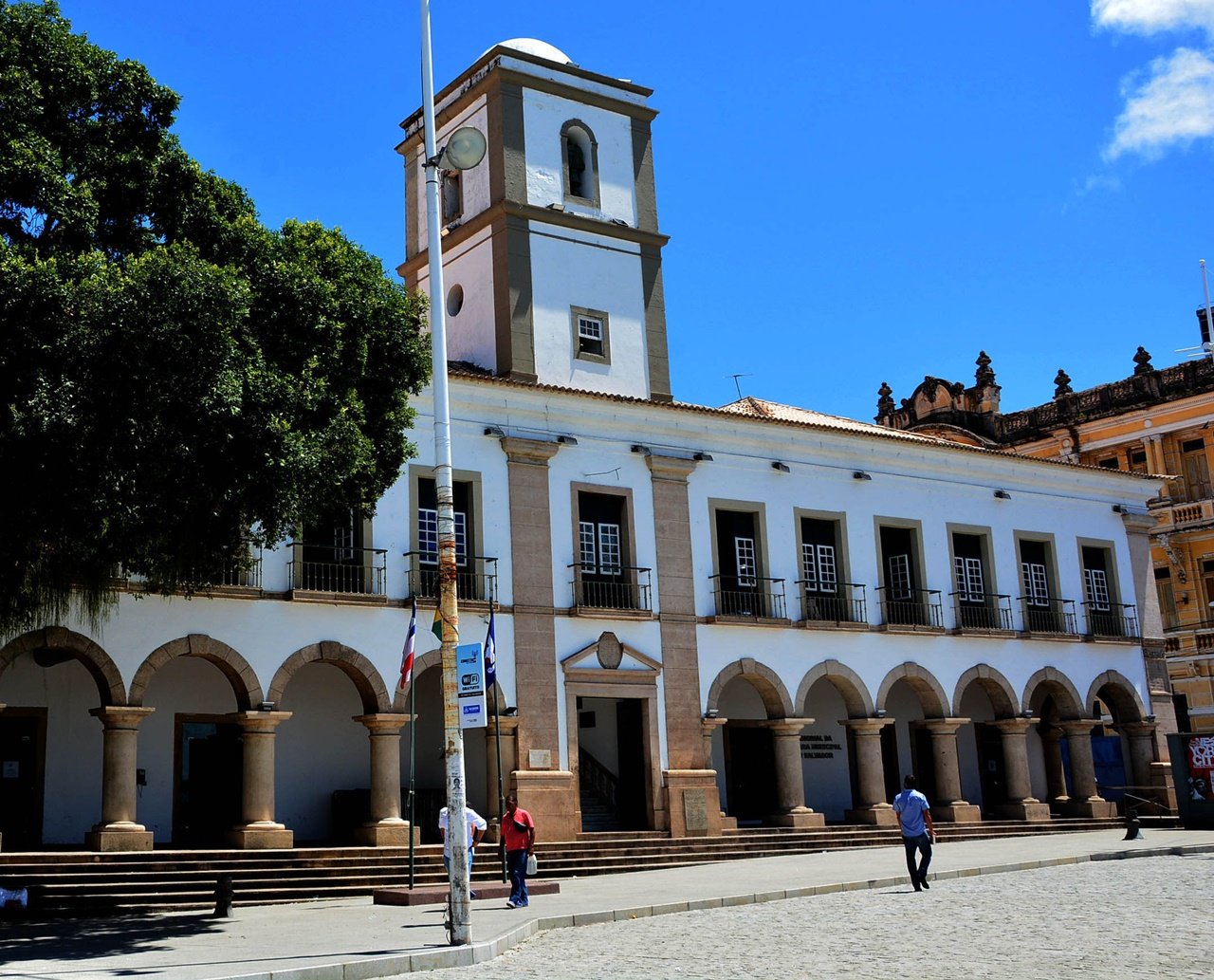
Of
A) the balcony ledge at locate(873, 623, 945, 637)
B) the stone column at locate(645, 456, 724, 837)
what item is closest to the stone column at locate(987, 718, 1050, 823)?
the balcony ledge at locate(873, 623, 945, 637)

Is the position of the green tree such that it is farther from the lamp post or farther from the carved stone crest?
the carved stone crest

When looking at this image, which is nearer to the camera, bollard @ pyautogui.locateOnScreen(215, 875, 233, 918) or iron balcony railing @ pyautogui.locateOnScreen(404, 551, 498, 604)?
bollard @ pyautogui.locateOnScreen(215, 875, 233, 918)

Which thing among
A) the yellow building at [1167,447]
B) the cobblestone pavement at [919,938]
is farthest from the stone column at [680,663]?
the yellow building at [1167,447]

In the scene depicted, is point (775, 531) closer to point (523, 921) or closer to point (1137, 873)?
point (1137, 873)

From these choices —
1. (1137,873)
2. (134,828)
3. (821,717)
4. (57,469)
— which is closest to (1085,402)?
(821,717)

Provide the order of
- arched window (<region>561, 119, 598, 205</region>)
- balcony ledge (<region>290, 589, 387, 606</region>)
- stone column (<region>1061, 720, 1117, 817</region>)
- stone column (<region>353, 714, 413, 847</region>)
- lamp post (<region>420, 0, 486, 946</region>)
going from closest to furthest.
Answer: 1. lamp post (<region>420, 0, 486, 946</region>)
2. balcony ledge (<region>290, 589, 387, 606</region>)
3. stone column (<region>353, 714, 413, 847</region>)
4. arched window (<region>561, 119, 598, 205</region>)
5. stone column (<region>1061, 720, 1117, 817</region>)

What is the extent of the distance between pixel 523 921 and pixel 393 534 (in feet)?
32.3

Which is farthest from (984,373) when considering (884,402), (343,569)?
(343,569)

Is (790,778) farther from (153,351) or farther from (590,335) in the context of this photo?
(153,351)

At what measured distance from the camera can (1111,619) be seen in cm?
3253

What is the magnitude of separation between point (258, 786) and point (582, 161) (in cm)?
1398

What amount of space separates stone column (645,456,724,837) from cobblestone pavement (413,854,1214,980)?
24.4 feet

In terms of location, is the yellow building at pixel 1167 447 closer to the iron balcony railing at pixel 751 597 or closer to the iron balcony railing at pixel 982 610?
the iron balcony railing at pixel 982 610

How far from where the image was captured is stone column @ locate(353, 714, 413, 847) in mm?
22062
